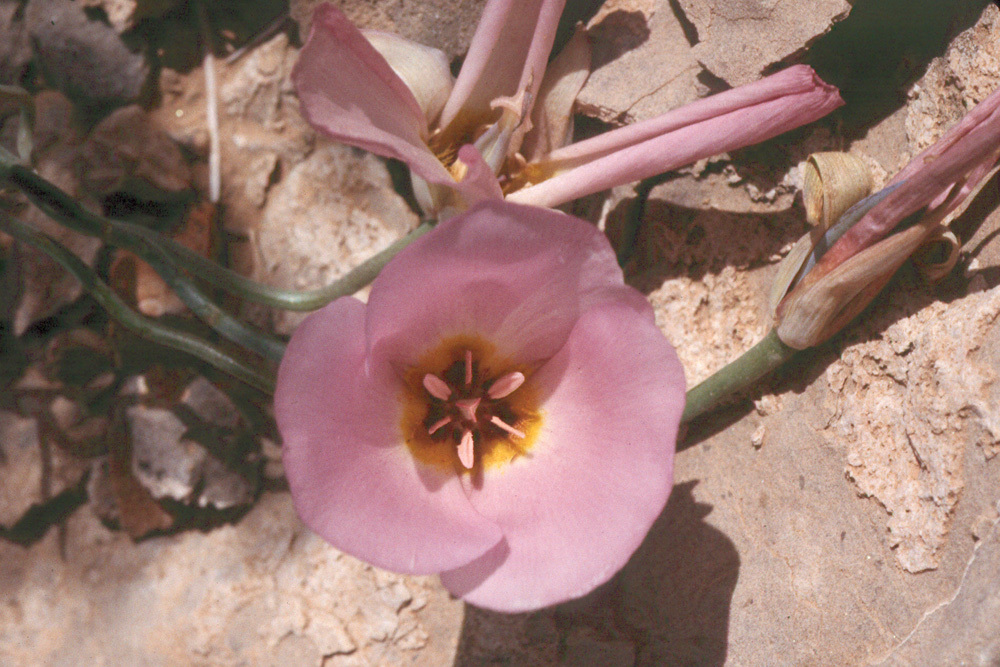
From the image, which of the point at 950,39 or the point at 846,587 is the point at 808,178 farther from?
→ the point at 846,587

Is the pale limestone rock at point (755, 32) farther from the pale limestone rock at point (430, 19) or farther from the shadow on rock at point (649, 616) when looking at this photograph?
the shadow on rock at point (649, 616)

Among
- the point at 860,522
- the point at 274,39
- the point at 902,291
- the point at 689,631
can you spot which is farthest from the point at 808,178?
the point at 274,39

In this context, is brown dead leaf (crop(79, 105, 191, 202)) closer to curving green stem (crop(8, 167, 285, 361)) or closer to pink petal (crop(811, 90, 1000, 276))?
curving green stem (crop(8, 167, 285, 361))

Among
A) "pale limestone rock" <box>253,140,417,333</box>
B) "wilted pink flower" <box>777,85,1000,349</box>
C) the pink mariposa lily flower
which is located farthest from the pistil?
"pale limestone rock" <box>253,140,417,333</box>

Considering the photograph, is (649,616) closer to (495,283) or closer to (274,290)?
(495,283)

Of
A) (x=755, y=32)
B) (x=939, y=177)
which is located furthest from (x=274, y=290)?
(x=939, y=177)
